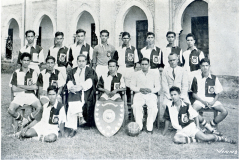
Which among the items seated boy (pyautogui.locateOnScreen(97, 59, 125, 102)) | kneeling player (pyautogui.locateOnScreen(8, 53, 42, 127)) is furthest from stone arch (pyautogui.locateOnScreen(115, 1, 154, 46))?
kneeling player (pyautogui.locateOnScreen(8, 53, 42, 127))

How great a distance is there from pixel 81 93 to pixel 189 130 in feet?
6.66

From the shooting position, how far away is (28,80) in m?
4.42

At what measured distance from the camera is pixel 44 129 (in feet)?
13.2

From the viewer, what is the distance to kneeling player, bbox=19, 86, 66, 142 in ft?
13.1

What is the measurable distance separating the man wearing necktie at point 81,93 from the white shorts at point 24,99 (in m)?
0.69

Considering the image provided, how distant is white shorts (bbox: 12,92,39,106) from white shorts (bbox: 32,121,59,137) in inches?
20.7

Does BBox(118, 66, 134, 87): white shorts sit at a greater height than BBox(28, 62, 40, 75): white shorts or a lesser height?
lesser

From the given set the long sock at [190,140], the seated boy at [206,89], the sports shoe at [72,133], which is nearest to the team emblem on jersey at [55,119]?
the sports shoe at [72,133]

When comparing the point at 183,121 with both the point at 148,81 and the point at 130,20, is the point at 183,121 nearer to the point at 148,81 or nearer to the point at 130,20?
the point at 148,81

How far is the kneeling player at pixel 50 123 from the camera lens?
3.99 meters

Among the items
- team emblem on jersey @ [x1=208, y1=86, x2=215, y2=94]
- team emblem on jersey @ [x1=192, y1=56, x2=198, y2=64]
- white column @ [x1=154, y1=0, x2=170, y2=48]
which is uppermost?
white column @ [x1=154, y1=0, x2=170, y2=48]

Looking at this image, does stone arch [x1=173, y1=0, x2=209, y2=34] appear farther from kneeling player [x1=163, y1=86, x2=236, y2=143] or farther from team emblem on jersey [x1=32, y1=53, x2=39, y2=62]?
team emblem on jersey [x1=32, y1=53, x2=39, y2=62]

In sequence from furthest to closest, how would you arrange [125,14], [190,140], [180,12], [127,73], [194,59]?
1. [125,14]
2. [180,12]
3. [127,73]
4. [194,59]
5. [190,140]

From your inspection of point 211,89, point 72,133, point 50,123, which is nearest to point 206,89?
point 211,89
